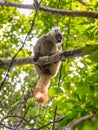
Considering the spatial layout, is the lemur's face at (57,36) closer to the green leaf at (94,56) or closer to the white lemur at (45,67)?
the white lemur at (45,67)

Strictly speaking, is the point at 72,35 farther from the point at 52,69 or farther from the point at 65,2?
the point at 52,69

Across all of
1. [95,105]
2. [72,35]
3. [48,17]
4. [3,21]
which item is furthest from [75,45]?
[95,105]

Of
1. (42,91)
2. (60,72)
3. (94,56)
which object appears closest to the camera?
(94,56)

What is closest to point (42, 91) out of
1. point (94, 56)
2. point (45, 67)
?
point (45, 67)

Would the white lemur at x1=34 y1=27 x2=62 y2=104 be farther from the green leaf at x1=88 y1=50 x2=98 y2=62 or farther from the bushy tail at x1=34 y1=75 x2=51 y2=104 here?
the green leaf at x1=88 y1=50 x2=98 y2=62

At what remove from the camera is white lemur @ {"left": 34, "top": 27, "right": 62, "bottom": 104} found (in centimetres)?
509

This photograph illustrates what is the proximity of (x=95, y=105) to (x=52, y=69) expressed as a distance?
397cm

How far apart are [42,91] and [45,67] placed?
25.7 inches

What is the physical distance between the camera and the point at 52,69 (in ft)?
18.8

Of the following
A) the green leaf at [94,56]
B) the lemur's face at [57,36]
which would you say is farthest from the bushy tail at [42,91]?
the green leaf at [94,56]

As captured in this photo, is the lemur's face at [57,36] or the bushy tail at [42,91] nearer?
the bushy tail at [42,91]

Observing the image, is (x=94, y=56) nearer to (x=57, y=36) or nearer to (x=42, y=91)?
(x=42, y=91)

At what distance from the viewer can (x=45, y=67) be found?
19.0ft

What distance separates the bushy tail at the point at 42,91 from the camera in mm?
4844
